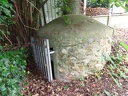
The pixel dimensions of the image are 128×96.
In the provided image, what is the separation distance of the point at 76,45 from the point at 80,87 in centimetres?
78

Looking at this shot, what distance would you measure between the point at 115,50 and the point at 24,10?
245cm

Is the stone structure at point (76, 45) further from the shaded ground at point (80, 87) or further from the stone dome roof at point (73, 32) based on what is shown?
the shaded ground at point (80, 87)

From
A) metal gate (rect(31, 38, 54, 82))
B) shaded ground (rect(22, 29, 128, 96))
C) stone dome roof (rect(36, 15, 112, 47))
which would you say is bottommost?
shaded ground (rect(22, 29, 128, 96))

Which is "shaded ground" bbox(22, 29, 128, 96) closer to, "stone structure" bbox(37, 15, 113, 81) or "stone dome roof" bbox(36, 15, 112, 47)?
"stone structure" bbox(37, 15, 113, 81)

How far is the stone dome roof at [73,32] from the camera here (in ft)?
8.20

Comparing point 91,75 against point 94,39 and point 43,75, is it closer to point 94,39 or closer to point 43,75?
point 94,39

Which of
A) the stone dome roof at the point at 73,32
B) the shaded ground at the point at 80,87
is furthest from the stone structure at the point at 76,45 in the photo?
the shaded ground at the point at 80,87

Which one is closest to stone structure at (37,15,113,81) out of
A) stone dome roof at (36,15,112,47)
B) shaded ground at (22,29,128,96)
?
stone dome roof at (36,15,112,47)

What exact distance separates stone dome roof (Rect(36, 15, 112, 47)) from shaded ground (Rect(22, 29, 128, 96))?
782 mm

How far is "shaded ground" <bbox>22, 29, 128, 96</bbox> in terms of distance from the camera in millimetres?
2432

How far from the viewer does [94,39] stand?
8.51 ft

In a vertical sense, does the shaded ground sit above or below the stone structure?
below

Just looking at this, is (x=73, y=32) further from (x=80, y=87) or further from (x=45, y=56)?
(x=80, y=87)

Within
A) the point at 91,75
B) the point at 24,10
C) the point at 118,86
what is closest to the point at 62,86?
the point at 91,75
